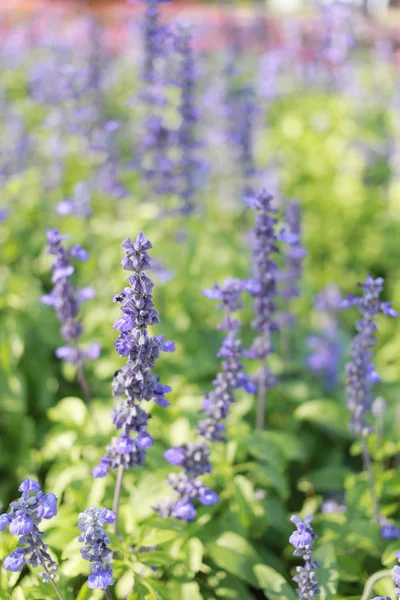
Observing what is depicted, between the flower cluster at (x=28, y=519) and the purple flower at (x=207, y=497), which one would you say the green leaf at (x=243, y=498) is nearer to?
the purple flower at (x=207, y=497)

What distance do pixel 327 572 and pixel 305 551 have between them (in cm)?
63

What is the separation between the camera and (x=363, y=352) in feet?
11.6

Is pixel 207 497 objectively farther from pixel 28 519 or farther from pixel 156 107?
pixel 156 107

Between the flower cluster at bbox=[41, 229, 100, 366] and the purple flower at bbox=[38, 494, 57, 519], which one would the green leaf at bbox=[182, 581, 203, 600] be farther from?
the flower cluster at bbox=[41, 229, 100, 366]

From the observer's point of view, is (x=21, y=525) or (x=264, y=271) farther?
(x=264, y=271)

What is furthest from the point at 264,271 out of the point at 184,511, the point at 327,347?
the point at 327,347

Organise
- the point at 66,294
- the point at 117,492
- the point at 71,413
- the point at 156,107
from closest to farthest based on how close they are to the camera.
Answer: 1. the point at 117,492
2. the point at 66,294
3. the point at 71,413
4. the point at 156,107

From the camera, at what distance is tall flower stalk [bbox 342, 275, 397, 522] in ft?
10.9

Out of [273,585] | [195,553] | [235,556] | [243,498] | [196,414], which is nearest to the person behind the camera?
[273,585]

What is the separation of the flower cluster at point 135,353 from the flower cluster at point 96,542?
14.2 inches

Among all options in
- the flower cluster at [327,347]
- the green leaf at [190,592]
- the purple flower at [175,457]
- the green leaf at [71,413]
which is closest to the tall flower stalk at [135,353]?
the purple flower at [175,457]

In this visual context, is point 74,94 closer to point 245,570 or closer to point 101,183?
point 101,183

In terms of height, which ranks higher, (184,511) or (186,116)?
(186,116)

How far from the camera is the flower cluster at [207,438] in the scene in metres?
3.26
